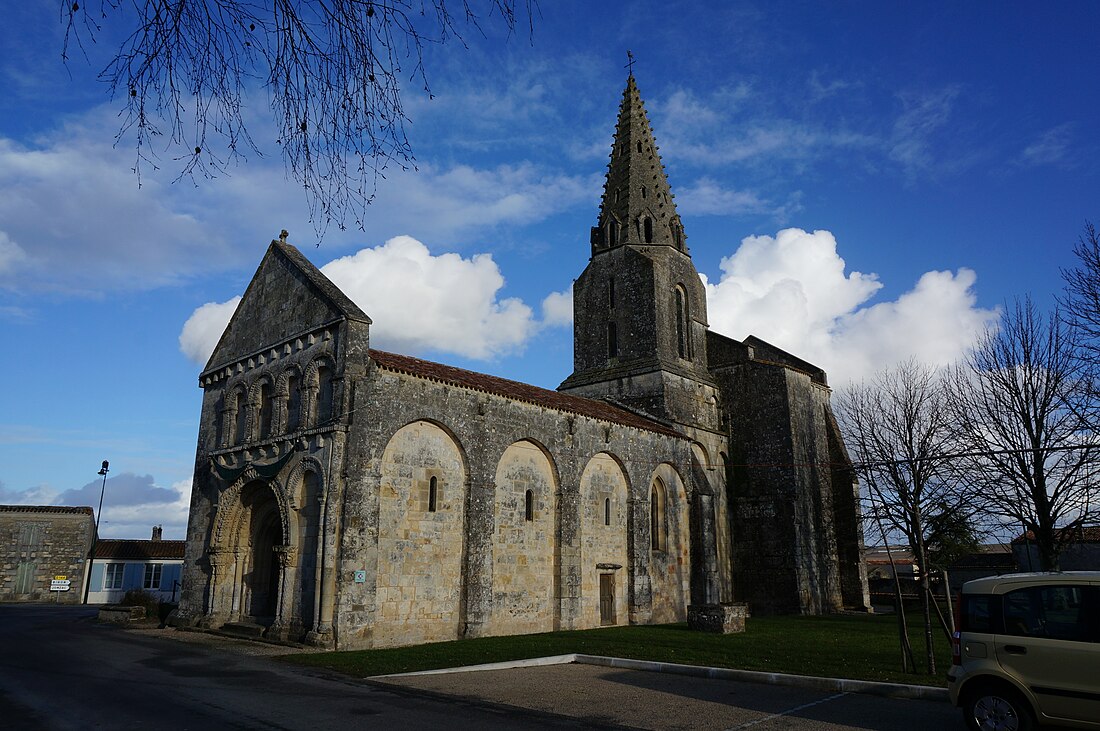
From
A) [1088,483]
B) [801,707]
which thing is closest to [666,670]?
[801,707]

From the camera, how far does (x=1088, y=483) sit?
64.7 feet

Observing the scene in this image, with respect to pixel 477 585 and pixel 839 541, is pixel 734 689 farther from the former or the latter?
pixel 839 541

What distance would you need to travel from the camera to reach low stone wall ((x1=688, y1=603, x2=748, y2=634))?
19734mm

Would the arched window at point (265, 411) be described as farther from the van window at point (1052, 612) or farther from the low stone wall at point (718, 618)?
the van window at point (1052, 612)

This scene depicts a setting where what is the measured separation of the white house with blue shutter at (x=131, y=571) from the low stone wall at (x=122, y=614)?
1806cm

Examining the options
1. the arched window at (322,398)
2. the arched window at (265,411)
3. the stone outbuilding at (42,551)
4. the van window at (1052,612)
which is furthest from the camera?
the stone outbuilding at (42,551)

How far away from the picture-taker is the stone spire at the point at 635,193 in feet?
107

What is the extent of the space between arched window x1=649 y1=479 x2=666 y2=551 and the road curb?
12.1 meters

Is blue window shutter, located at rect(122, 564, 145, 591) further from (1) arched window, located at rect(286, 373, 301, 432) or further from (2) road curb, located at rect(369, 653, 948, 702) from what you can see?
(2) road curb, located at rect(369, 653, 948, 702)

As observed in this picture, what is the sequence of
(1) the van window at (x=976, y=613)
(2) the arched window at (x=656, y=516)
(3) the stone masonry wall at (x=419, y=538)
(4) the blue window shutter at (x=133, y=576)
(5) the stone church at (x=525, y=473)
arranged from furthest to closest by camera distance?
(4) the blue window shutter at (x=133, y=576) → (2) the arched window at (x=656, y=516) → (5) the stone church at (x=525, y=473) → (3) the stone masonry wall at (x=419, y=538) → (1) the van window at (x=976, y=613)

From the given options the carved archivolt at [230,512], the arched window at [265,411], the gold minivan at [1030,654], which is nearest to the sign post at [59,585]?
the carved archivolt at [230,512]

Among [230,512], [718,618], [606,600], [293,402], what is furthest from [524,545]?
[230,512]

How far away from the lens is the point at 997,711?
763 cm

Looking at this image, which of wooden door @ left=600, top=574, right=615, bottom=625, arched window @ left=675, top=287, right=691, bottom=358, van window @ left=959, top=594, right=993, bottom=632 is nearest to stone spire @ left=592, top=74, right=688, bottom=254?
arched window @ left=675, top=287, right=691, bottom=358
